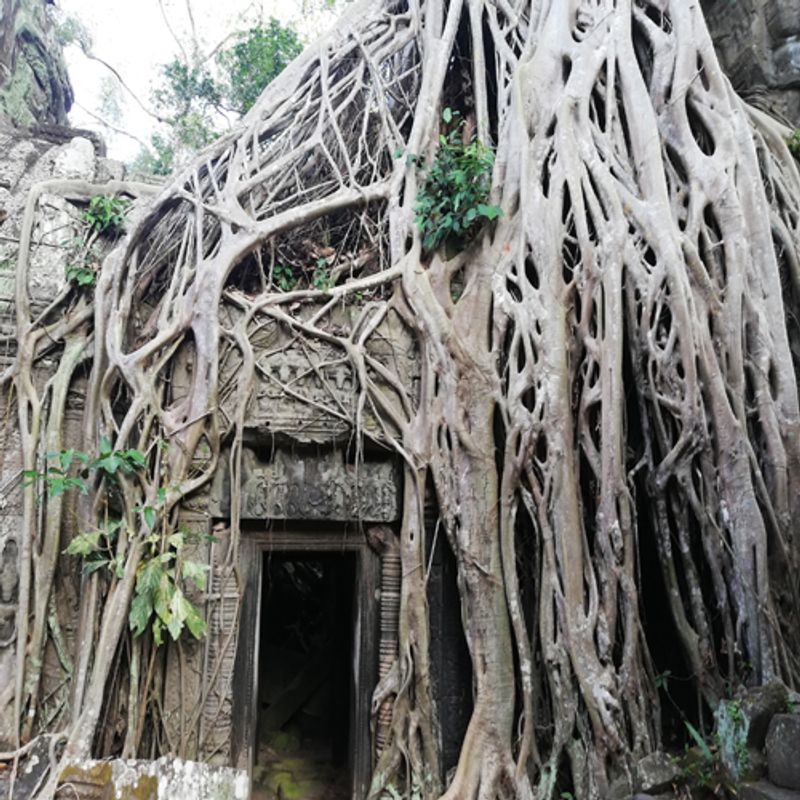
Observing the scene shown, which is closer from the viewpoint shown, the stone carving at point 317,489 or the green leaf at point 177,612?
the green leaf at point 177,612

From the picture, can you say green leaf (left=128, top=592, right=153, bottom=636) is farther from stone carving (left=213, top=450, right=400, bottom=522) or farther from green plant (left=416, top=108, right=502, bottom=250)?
green plant (left=416, top=108, right=502, bottom=250)

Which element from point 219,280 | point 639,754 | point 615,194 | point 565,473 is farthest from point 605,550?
point 219,280

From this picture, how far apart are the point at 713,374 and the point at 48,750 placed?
10.7ft

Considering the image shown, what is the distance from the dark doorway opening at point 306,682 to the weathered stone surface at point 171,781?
1335 millimetres

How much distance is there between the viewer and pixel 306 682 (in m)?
5.13

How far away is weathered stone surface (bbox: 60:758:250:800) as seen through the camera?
2.37 metres

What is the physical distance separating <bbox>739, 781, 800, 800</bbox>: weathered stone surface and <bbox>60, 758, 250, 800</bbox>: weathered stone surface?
5.51 ft

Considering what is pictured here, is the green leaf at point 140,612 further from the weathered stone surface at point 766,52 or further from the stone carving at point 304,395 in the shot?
the weathered stone surface at point 766,52

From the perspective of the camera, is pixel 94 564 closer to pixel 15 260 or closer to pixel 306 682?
pixel 15 260

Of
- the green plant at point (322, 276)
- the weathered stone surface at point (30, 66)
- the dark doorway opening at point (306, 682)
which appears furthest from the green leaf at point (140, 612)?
the weathered stone surface at point (30, 66)

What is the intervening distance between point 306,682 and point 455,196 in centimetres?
377

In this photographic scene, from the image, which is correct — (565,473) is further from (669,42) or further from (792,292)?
(669,42)

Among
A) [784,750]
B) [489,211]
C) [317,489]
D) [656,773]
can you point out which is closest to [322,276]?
[489,211]

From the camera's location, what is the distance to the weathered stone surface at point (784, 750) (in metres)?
1.95
